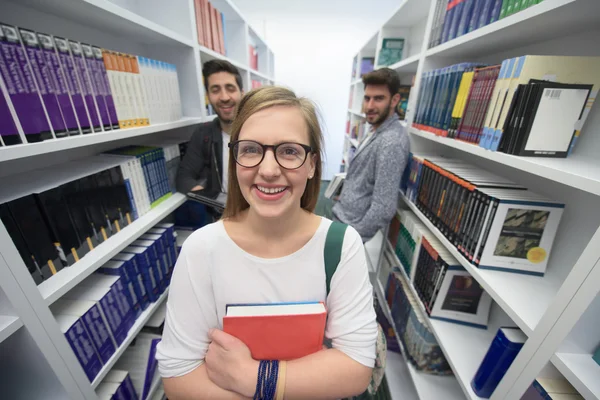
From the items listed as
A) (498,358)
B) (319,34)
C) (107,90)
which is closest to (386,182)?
(498,358)

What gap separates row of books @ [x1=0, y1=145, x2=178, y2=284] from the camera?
2.39 ft

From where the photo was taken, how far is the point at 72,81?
2.67 ft

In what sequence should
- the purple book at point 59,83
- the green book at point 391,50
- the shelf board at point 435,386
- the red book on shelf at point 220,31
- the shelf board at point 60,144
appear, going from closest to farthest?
1. the shelf board at point 60,144
2. the purple book at point 59,83
3. the shelf board at point 435,386
4. the red book on shelf at point 220,31
5. the green book at point 391,50

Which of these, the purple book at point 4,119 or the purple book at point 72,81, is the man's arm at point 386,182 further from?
the purple book at point 4,119

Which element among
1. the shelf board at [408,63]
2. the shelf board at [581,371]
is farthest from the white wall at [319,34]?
the shelf board at [581,371]

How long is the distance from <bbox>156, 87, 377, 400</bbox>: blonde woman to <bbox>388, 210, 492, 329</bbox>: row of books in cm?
62

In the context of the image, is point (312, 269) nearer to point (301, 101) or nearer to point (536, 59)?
point (301, 101)

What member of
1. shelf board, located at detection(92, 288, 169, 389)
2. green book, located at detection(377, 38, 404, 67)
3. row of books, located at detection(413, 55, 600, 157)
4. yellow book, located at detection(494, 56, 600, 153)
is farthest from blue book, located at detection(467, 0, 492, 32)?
shelf board, located at detection(92, 288, 169, 389)

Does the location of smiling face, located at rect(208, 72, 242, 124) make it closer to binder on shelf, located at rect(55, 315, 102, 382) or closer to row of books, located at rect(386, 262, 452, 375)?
binder on shelf, located at rect(55, 315, 102, 382)

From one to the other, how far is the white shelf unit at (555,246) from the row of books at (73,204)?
148 cm

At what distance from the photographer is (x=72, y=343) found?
806mm

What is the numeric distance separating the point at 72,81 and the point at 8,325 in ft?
2.49

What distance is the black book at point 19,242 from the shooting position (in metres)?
0.67

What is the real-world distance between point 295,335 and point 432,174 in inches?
41.8
